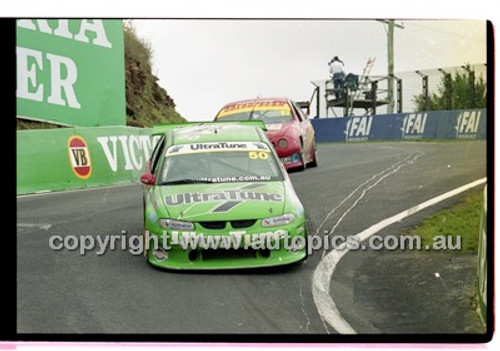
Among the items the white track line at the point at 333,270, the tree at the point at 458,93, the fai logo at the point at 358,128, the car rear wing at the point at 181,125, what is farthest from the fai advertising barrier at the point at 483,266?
the car rear wing at the point at 181,125

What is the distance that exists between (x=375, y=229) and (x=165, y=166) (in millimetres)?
1395

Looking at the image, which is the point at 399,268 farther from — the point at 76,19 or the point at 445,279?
the point at 76,19

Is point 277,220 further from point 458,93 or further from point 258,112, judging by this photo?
point 458,93

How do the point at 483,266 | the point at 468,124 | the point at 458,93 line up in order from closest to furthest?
Answer: the point at 483,266
the point at 468,124
the point at 458,93

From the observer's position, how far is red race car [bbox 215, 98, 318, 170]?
523 centimetres

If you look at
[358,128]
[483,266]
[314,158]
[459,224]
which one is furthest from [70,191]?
[483,266]

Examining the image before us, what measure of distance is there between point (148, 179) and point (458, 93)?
202 cm

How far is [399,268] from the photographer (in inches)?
199

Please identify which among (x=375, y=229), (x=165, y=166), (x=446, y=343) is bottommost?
(x=446, y=343)

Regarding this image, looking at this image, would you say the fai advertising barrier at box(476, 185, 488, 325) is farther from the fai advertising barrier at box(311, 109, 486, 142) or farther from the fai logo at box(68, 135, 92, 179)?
the fai logo at box(68, 135, 92, 179)

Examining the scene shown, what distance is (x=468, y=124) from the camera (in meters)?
5.07

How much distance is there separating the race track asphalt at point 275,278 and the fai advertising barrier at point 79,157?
0.13 meters

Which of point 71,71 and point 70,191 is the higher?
point 71,71
